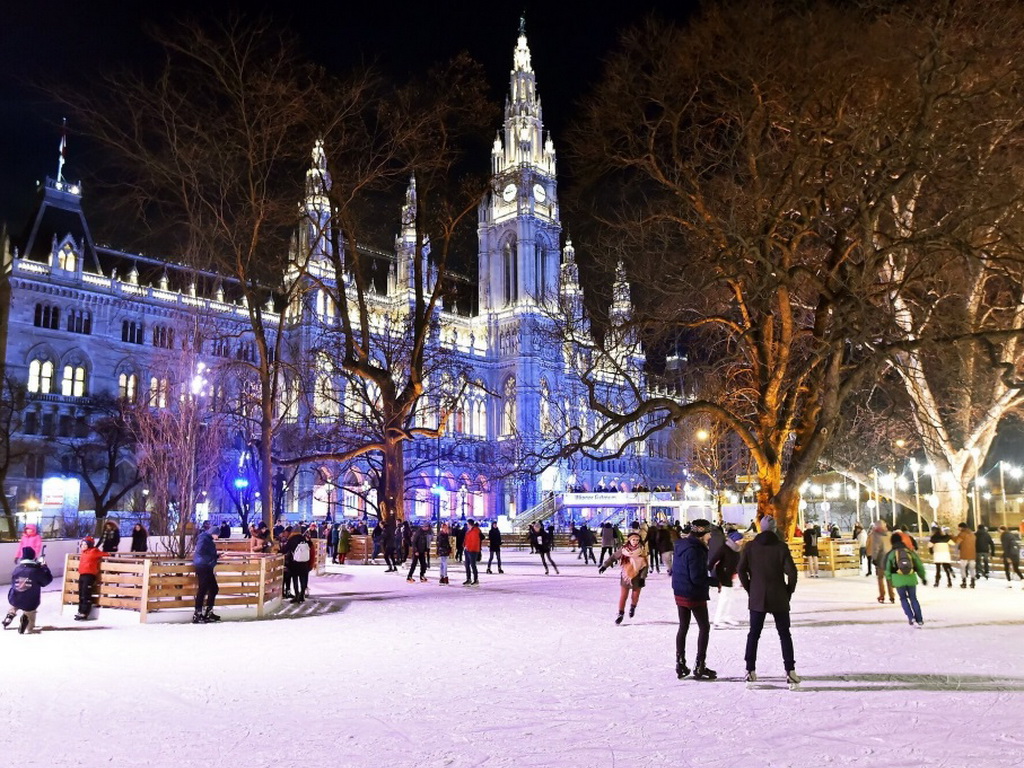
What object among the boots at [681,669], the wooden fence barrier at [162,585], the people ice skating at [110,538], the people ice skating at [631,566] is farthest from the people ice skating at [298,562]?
the boots at [681,669]

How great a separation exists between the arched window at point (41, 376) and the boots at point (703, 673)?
2287 inches

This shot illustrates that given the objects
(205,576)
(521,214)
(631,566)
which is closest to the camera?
(631,566)

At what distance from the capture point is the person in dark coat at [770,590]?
816cm

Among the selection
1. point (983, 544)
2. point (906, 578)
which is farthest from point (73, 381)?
point (906, 578)

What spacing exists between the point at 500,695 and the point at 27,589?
7.62 meters

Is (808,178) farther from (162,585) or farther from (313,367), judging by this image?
(313,367)

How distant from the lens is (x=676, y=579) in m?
8.98

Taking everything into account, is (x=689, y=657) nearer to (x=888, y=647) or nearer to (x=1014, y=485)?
(x=888, y=647)

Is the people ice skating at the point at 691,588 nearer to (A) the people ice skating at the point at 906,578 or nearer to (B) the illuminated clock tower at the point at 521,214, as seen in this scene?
(A) the people ice skating at the point at 906,578

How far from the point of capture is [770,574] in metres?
8.24

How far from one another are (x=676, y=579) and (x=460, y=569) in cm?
1830

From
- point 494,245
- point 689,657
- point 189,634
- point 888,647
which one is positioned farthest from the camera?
point 494,245

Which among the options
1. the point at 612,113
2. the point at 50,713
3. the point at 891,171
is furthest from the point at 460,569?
the point at 50,713

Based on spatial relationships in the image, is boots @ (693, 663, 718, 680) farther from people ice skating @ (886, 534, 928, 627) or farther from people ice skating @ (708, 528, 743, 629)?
people ice skating @ (886, 534, 928, 627)
